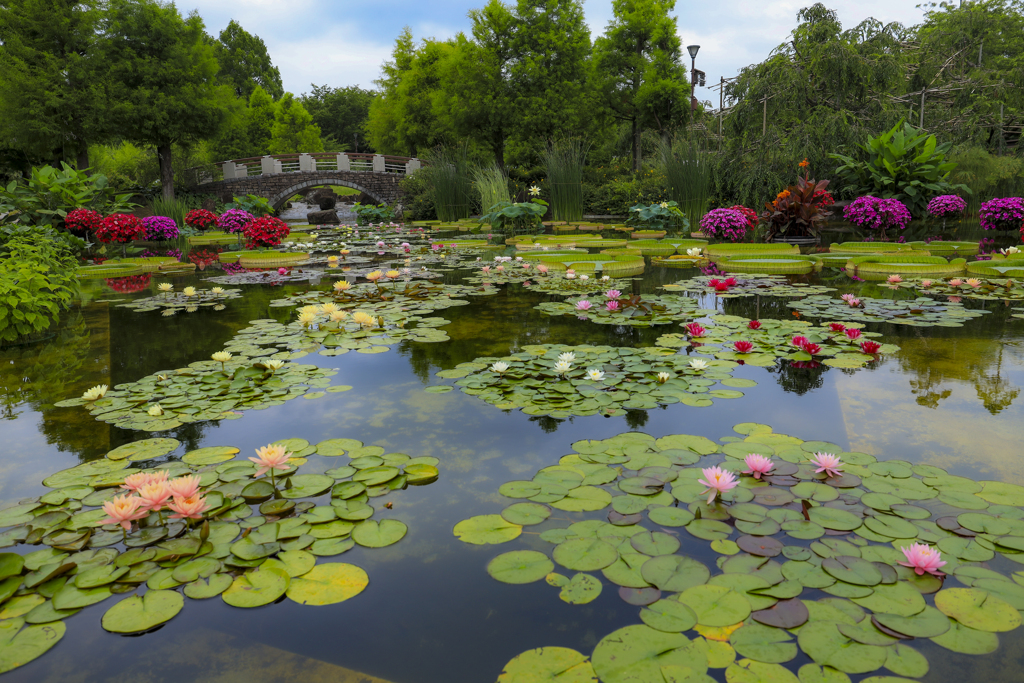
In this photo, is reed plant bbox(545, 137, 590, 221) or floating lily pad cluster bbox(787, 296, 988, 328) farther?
reed plant bbox(545, 137, 590, 221)

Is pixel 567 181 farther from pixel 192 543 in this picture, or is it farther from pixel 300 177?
pixel 300 177

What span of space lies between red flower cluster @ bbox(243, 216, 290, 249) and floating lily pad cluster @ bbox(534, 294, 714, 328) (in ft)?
19.4

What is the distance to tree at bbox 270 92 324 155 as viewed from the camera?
34.8 meters

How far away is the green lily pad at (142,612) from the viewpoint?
113 centimetres

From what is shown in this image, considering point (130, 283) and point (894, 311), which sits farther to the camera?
point (130, 283)

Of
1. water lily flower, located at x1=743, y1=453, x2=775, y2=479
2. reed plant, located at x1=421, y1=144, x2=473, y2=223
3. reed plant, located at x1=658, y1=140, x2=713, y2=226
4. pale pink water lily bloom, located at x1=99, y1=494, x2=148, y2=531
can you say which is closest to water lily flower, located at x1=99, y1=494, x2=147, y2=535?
pale pink water lily bloom, located at x1=99, y1=494, x2=148, y2=531

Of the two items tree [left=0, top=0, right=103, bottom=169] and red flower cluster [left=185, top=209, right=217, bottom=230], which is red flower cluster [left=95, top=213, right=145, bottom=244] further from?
tree [left=0, top=0, right=103, bottom=169]

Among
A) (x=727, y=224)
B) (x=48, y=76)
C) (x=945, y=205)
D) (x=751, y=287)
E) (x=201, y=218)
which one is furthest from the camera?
(x=48, y=76)

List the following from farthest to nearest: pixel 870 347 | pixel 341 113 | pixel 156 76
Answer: pixel 341 113 → pixel 156 76 → pixel 870 347

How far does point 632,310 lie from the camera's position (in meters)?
3.83

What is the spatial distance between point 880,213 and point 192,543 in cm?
949

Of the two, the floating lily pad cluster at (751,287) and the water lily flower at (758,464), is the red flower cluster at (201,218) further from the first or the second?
the water lily flower at (758,464)

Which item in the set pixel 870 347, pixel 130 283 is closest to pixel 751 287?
pixel 870 347

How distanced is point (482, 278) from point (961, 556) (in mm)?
4766
